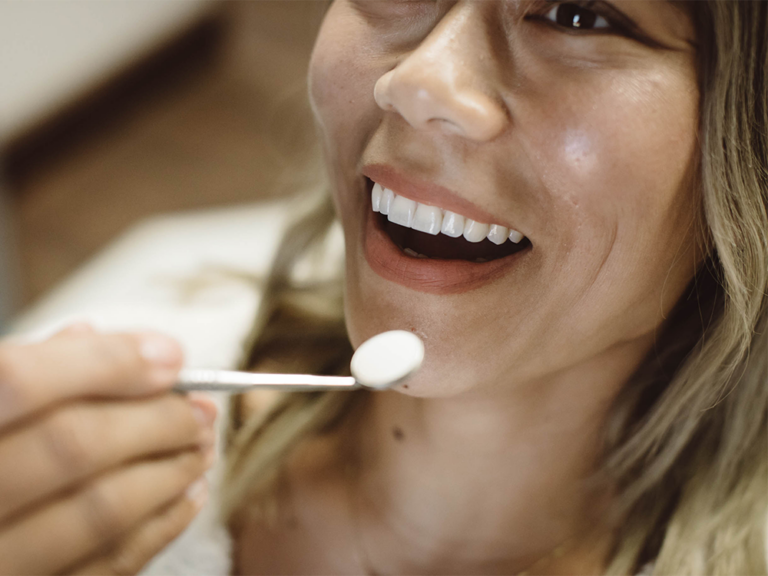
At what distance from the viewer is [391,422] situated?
3.16ft

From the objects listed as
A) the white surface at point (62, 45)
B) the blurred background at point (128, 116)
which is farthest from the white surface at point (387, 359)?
the white surface at point (62, 45)

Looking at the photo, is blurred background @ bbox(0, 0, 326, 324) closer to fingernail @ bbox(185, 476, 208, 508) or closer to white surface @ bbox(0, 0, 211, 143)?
white surface @ bbox(0, 0, 211, 143)

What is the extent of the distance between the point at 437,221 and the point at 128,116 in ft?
7.31

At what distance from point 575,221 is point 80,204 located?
6.79 feet

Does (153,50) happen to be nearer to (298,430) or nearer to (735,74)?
(298,430)

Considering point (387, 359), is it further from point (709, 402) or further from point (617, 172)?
point (709, 402)

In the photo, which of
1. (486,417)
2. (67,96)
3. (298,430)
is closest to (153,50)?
(67,96)

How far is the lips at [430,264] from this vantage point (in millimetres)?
700

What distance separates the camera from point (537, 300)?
708mm

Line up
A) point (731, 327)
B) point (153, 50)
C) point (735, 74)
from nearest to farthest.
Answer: point (735, 74), point (731, 327), point (153, 50)

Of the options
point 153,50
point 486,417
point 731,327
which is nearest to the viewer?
point 731,327

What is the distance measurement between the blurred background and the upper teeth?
1.41 metres

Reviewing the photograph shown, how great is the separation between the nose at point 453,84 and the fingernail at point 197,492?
0.38 meters

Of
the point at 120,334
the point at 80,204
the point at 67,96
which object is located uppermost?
the point at 120,334
